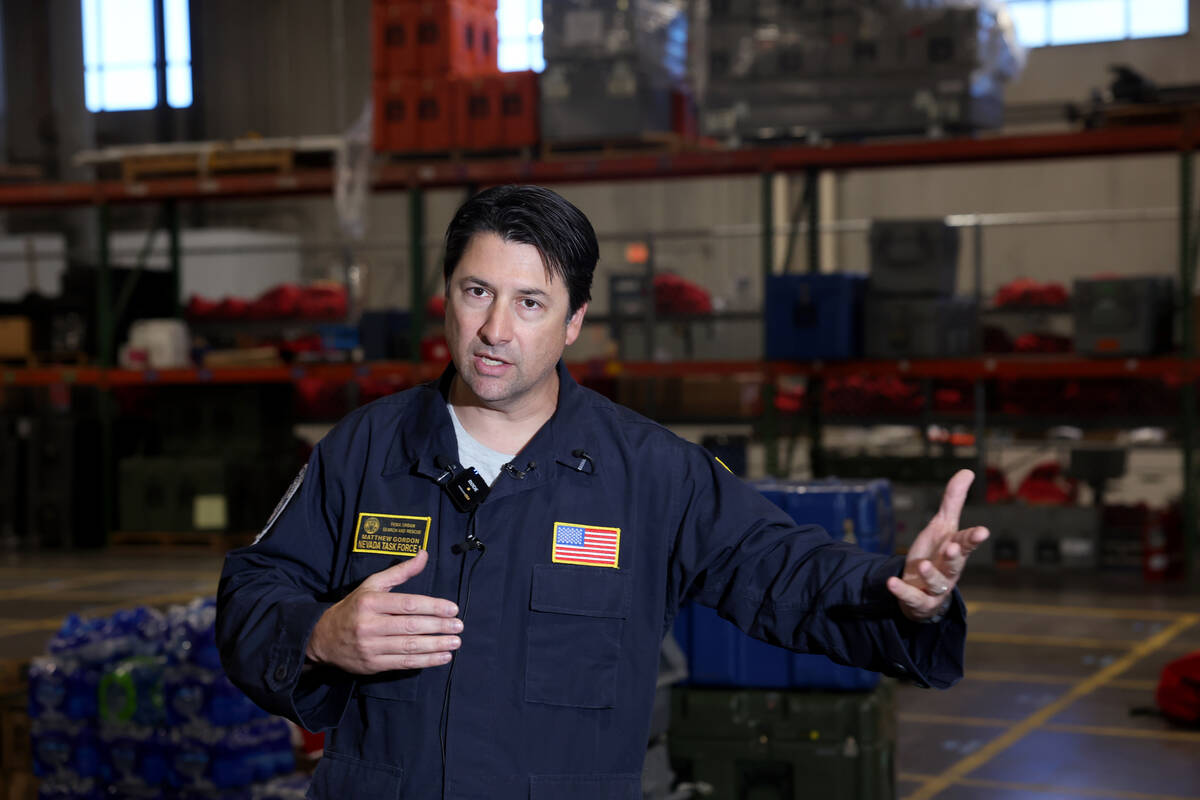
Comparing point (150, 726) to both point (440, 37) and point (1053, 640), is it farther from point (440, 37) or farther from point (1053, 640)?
point (440, 37)

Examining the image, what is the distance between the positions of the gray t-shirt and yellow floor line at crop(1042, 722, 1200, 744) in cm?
541

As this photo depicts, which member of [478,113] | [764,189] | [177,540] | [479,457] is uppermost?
[478,113]

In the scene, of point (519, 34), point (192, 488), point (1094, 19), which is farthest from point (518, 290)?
point (519, 34)

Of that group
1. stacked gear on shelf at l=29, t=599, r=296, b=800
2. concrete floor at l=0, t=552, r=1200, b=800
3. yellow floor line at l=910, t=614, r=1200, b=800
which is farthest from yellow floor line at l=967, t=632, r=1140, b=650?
stacked gear on shelf at l=29, t=599, r=296, b=800

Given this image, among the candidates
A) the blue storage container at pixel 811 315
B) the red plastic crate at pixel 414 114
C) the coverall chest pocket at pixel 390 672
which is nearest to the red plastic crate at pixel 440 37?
the red plastic crate at pixel 414 114

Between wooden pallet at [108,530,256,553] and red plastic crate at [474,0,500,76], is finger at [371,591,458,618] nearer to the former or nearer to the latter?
wooden pallet at [108,530,256,553]

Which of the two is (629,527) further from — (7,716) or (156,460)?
(156,460)

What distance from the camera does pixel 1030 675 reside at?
8203mm

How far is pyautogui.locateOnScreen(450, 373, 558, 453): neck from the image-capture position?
241 cm

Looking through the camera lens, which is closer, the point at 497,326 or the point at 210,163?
the point at 497,326

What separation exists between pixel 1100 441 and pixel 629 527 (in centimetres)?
1243

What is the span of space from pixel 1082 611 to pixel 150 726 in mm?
6945

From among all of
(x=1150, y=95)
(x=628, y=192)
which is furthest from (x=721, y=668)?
(x=628, y=192)

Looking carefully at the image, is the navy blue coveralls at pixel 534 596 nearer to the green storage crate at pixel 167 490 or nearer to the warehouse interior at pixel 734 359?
the warehouse interior at pixel 734 359
